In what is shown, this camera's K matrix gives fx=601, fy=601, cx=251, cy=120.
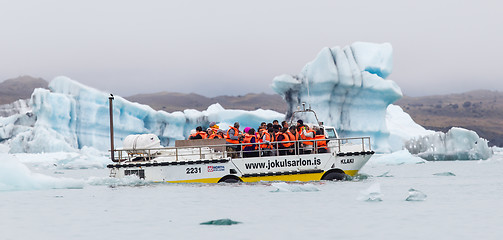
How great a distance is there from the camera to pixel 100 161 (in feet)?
114

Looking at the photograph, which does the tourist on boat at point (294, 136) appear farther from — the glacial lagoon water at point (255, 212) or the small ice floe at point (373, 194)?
the small ice floe at point (373, 194)

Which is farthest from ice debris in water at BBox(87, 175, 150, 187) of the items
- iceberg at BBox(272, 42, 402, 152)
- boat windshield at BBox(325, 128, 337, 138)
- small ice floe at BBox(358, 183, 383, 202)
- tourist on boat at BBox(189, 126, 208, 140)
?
iceberg at BBox(272, 42, 402, 152)

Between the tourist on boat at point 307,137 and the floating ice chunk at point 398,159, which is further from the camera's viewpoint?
the floating ice chunk at point 398,159

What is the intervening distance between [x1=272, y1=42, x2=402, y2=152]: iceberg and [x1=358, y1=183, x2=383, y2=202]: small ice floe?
22.7 metres

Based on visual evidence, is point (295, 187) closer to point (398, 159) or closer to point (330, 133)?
point (330, 133)

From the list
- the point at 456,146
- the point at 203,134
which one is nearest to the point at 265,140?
the point at 203,134

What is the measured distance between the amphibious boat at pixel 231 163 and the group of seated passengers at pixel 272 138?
3 centimetres

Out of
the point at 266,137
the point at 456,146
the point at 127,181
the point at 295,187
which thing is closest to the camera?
the point at 295,187

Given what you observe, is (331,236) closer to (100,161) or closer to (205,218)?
(205,218)

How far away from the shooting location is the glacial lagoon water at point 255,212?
7.97m

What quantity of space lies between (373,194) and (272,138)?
4.37 metres

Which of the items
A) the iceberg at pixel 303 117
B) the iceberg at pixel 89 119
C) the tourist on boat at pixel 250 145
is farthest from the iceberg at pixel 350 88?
the tourist on boat at pixel 250 145

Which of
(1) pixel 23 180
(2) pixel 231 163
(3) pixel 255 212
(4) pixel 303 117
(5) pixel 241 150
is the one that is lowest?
(3) pixel 255 212

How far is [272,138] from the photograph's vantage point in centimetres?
1523
